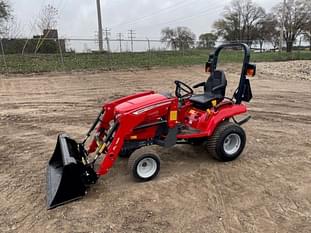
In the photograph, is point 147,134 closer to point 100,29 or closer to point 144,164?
point 144,164

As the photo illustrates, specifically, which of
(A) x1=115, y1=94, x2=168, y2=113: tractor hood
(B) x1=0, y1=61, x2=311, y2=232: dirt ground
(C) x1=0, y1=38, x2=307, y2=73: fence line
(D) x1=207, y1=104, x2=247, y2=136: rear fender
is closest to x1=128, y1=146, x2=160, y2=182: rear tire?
(B) x1=0, y1=61, x2=311, y2=232: dirt ground

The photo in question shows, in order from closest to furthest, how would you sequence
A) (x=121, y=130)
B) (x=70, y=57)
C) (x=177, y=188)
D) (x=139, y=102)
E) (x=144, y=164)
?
(x=121, y=130), (x=177, y=188), (x=144, y=164), (x=139, y=102), (x=70, y=57)

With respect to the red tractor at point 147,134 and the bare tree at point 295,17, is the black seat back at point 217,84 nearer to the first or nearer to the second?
the red tractor at point 147,134

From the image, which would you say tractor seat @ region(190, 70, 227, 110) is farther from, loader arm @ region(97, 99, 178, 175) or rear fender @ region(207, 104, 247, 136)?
loader arm @ region(97, 99, 178, 175)

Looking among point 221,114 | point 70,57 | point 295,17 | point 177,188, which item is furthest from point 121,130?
point 295,17

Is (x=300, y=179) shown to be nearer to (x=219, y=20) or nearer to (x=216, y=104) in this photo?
(x=216, y=104)

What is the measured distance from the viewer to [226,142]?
4461 mm

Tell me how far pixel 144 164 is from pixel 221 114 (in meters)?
1.33

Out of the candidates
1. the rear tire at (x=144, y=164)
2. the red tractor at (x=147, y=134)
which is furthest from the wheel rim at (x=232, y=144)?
the rear tire at (x=144, y=164)

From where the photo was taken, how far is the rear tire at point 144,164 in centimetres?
365

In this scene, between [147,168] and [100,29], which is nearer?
[147,168]

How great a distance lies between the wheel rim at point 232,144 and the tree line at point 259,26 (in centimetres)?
4173

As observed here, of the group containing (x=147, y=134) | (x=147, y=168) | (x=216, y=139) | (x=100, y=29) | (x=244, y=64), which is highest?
(x=100, y=29)

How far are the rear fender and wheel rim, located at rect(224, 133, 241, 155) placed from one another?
32 centimetres
